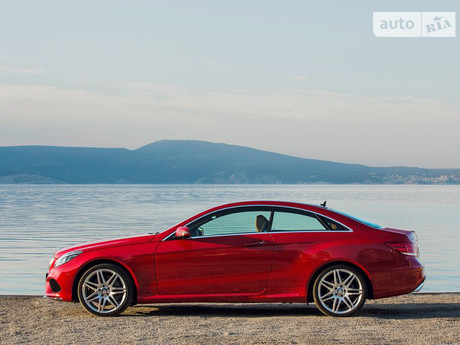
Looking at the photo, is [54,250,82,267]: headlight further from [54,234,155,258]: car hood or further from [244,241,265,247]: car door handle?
[244,241,265,247]: car door handle

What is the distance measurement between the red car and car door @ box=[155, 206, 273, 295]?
12 mm

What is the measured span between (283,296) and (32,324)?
3017 mm

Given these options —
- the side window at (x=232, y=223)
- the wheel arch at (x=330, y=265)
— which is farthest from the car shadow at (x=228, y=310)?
the side window at (x=232, y=223)

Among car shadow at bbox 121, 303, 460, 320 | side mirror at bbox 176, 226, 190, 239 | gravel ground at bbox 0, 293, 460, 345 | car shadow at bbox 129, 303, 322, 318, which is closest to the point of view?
gravel ground at bbox 0, 293, 460, 345

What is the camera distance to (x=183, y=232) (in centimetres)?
956

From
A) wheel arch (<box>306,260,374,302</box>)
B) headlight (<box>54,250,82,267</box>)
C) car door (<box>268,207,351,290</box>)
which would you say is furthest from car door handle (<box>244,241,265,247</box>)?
headlight (<box>54,250,82,267</box>)

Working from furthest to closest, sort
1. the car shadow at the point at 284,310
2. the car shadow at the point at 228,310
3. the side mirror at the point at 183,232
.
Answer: the car shadow at the point at 228,310, the car shadow at the point at 284,310, the side mirror at the point at 183,232

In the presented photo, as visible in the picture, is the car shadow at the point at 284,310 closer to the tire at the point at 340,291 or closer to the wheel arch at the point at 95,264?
the tire at the point at 340,291

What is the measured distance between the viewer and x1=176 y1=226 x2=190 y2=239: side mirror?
9555 mm

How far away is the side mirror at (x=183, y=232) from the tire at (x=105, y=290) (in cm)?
85

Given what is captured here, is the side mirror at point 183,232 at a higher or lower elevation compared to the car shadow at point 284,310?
higher

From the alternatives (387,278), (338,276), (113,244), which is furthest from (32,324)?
(387,278)

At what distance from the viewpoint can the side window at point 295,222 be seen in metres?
9.89

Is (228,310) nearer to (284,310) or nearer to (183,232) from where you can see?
(284,310)
